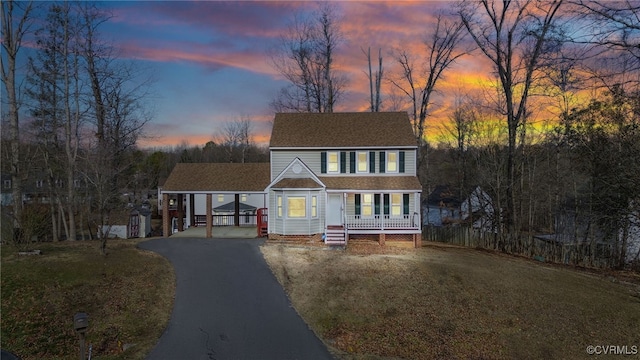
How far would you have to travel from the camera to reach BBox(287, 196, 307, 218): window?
21609mm

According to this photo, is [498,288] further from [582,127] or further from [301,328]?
[582,127]

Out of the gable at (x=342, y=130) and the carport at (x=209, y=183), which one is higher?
the gable at (x=342, y=130)

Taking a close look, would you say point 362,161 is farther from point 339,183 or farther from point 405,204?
point 405,204

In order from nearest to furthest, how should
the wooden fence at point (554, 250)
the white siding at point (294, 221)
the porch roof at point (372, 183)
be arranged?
1. the wooden fence at point (554, 250)
2. the white siding at point (294, 221)
3. the porch roof at point (372, 183)

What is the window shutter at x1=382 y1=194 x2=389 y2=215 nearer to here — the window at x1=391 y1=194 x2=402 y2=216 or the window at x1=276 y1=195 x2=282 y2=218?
the window at x1=391 y1=194 x2=402 y2=216

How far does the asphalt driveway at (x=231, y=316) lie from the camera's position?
9430 mm

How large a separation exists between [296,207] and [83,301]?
11.6 metres

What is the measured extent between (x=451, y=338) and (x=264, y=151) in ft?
269

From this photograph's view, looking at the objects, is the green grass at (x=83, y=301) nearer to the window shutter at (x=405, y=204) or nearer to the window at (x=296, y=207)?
the window at (x=296, y=207)

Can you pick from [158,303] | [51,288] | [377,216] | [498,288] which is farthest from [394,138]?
[51,288]

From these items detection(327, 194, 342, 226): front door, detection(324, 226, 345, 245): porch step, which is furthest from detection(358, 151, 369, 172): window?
detection(324, 226, 345, 245): porch step

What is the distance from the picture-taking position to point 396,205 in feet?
75.5

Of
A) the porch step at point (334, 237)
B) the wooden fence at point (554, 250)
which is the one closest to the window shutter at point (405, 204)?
the porch step at point (334, 237)

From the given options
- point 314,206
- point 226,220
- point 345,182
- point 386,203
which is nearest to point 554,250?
point 386,203
